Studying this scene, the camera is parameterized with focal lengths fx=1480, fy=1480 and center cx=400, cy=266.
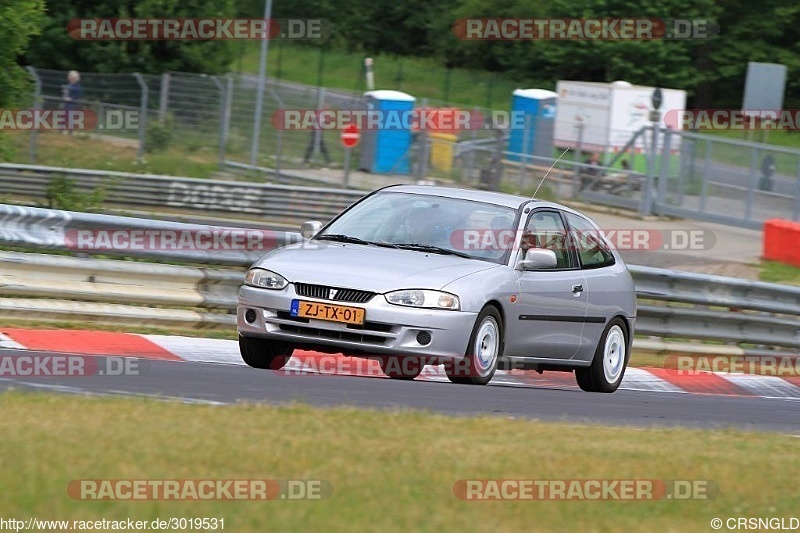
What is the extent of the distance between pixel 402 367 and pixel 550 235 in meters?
1.83

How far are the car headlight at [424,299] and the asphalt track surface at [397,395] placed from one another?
0.55 m

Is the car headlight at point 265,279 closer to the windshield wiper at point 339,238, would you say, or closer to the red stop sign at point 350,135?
the windshield wiper at point 339,238

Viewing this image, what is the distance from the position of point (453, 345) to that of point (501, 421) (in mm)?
1798

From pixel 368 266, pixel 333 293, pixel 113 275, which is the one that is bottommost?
pixel 113 275

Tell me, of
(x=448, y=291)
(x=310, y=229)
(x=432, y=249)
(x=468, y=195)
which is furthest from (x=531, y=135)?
(x=448, y=291)

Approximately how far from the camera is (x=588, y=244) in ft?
39.1

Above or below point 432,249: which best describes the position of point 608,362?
below

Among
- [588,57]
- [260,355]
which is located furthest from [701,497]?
[588,57]

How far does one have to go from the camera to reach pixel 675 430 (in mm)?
8867

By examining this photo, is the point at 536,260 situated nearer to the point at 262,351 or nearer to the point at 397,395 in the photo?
the point at 397,395

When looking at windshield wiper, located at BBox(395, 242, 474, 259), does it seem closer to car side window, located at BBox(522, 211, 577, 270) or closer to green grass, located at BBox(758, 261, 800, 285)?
car side window, located at BBox(522, 211, 577, 270)

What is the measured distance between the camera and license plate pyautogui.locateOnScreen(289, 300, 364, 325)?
9695mm

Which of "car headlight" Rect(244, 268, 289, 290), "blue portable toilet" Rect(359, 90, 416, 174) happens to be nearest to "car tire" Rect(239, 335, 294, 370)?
"car headlight" Rect(244, 268, 289, 290)

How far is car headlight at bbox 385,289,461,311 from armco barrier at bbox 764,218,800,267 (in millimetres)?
16576
